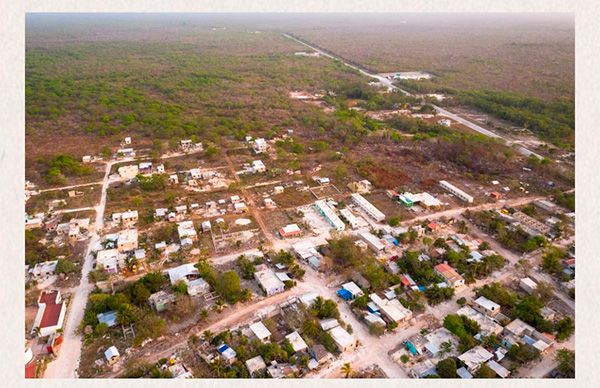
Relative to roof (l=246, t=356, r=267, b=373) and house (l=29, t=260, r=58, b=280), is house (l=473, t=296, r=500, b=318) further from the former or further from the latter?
house (l=29, t=260, r=58, b=280)

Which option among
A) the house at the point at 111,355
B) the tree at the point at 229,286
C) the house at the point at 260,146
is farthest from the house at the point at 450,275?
the house at the point at 260,146

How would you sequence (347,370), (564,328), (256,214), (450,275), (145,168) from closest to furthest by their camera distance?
(347,370) → (564,328) → (450,275) → (256,214) → (145,168)

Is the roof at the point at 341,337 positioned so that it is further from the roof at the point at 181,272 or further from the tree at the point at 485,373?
the roof at the point at 181,272

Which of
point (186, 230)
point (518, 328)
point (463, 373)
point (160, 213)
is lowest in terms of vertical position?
point (463, 373)

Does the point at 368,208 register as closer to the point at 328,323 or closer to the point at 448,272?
the point at 448,272

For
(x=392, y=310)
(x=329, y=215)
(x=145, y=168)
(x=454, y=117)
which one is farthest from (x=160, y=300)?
(x=454, y=117)

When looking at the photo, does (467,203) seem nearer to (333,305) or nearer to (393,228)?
(393,228)

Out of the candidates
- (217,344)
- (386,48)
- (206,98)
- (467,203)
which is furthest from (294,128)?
(386,48)

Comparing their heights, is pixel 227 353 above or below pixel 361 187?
below
